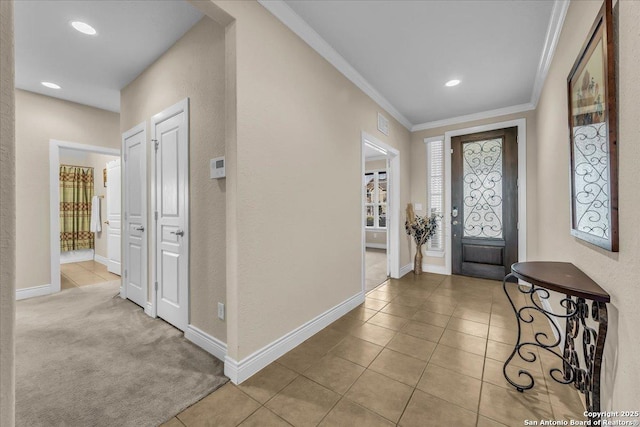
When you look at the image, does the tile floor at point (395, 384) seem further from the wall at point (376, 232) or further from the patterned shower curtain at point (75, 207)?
the patterned shower curtain at point (75, 207)

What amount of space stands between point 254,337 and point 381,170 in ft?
21.2

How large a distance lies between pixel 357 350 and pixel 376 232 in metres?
5.83

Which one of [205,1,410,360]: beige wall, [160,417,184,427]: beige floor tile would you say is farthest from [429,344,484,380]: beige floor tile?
[160,417,184,427]: beige floor tile

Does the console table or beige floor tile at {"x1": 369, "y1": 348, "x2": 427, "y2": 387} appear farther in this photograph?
beige floor tile at {"x1": 369, "y1": 348, "x2": 427, "y2": 387}

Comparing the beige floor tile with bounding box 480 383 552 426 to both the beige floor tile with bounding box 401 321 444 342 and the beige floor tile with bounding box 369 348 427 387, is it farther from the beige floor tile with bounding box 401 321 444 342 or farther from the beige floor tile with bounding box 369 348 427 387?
the beige floor tile with bounding box 401 321 444 342

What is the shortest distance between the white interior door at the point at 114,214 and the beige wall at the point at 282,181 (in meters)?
3.97

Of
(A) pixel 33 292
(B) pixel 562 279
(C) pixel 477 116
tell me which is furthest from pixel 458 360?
(A) pixel 33 292

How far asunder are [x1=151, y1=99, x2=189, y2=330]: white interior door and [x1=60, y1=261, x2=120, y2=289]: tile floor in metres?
2.49

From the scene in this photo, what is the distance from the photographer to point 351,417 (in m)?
1.43

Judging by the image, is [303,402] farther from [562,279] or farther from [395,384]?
[562,279]

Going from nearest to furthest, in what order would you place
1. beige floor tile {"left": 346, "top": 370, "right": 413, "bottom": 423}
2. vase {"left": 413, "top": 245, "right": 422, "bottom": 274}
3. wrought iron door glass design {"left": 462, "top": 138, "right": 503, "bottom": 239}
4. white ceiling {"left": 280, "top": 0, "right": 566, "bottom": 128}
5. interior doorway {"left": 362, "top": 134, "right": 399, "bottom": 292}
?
beige floor tile {"left": 346, "top": 370, "right": 413, "bottom": 423}
white ceiling {"left": 280, "top": 0, "right": 566, "bottom": 128}
interior doorway {"left": 362, "top": 134, "right": 399, "bottom": 292}
wrought iron door glass design {"left": 462, "top": 138, "right": 503, "bottom": 239}
vase {"left": 413, "top": 245, "right": 422, "bottom": 274}

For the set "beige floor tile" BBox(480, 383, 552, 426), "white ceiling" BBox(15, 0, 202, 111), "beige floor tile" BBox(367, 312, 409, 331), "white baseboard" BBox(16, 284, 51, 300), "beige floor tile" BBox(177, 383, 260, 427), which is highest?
"white ceiling" BBox(15, 0, 202, 111)

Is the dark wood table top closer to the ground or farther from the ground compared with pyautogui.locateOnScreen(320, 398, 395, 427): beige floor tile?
farther from the ground

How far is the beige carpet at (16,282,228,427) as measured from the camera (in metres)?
1.48
